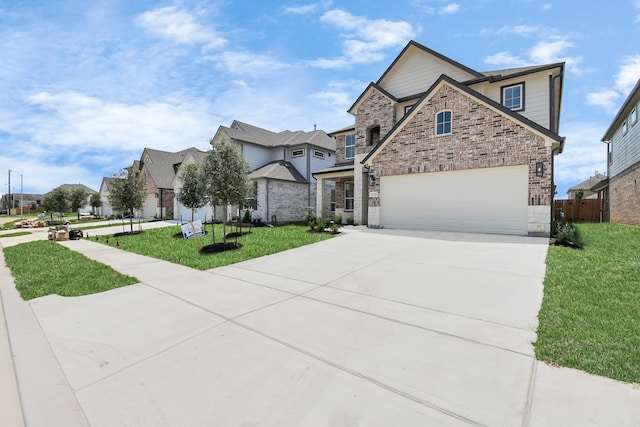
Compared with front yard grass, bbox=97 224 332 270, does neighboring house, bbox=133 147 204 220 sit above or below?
above

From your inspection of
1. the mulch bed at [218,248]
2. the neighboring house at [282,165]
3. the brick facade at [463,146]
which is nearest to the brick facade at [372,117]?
the brick facade at [463,146]

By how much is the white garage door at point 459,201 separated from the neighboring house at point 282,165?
326 inches

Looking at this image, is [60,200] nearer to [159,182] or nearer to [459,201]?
[159,182]

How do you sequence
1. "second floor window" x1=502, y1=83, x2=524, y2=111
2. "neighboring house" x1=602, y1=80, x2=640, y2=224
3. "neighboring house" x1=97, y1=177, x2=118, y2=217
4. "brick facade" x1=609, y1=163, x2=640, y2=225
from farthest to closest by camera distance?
"neighboring house" x1=97, y1=177, x2=118, y2=217
"neighboring house" x1=602, y1=80, x2=640, y2=224
"brick facade" x1=609, y1=163, x2=640, y2=225
"second floor window" x1=502, y1=83, x2=524, y2=111

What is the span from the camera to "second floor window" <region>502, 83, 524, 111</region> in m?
13.9

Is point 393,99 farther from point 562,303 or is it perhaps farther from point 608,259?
point 562,303

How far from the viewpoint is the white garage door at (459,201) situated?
11.3m

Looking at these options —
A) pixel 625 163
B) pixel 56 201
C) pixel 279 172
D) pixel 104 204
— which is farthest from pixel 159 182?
pixel 625 163

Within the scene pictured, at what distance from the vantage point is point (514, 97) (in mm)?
14070

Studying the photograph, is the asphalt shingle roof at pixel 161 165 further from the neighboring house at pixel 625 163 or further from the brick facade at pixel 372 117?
the neighboring house at pixel 625 163

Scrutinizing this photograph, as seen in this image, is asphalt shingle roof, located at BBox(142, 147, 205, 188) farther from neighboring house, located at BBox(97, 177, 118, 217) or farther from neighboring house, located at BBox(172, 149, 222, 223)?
neighboring house, located at BBox(97, 177, 118, 217)

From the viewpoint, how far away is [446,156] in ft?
41.4

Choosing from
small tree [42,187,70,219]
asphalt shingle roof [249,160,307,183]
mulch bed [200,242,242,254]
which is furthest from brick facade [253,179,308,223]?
small tree [42,187,70,219]

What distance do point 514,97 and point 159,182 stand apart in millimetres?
30448
